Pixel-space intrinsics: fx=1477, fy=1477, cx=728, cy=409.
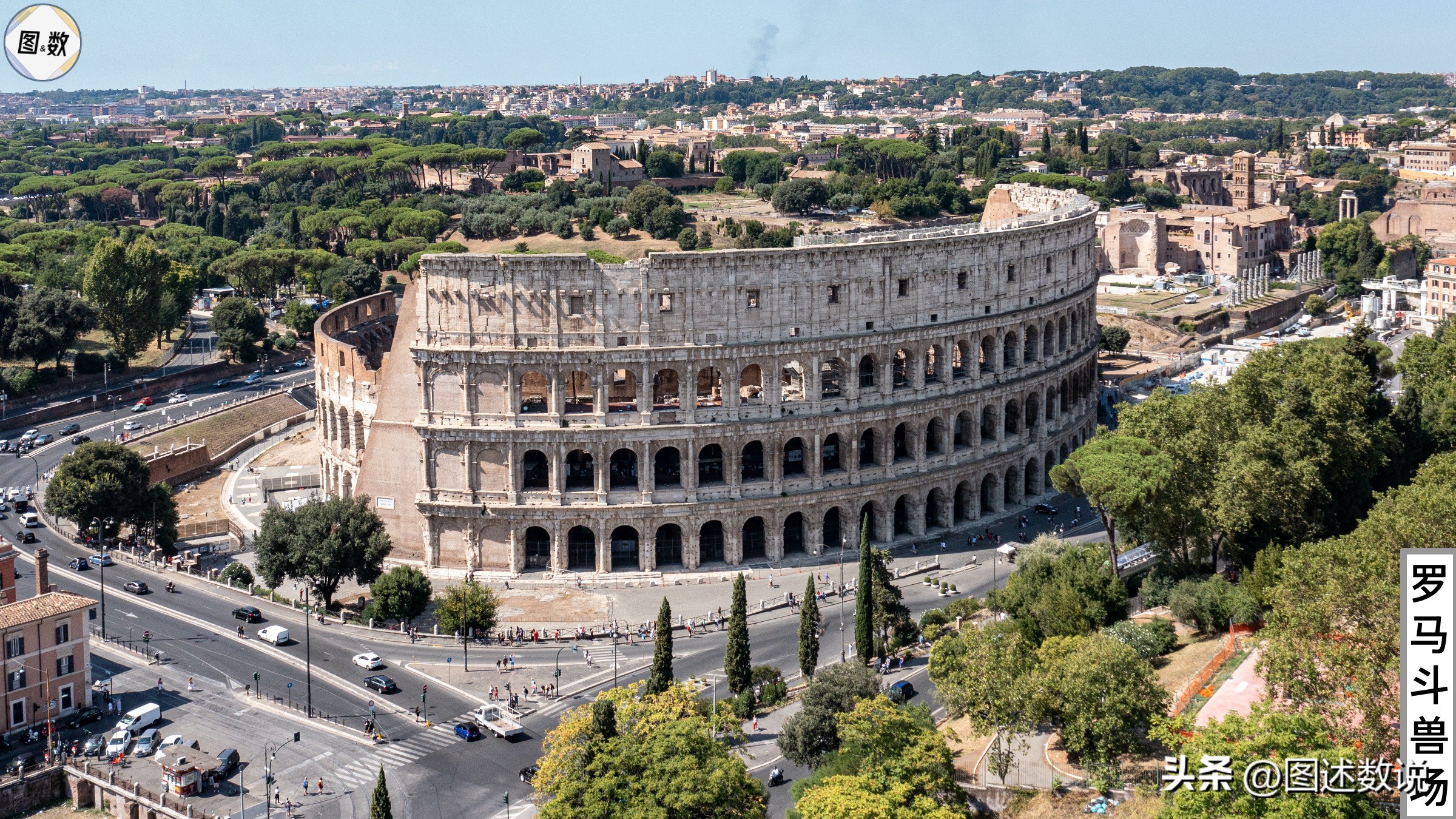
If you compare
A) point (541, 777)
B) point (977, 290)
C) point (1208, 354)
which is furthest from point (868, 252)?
point (1208, 354)

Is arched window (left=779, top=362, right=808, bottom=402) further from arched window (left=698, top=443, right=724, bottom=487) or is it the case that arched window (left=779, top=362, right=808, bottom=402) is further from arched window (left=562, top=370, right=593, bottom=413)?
arched window (left=562, top=370, right=593, bottom=413)

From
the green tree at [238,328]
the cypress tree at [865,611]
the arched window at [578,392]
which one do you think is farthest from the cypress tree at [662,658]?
the green tree at [238,328]

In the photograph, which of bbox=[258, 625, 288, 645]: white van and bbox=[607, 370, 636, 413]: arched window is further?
bbox=[607, 370, 636, 413]: arched window

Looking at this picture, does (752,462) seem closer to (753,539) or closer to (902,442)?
(753,539)

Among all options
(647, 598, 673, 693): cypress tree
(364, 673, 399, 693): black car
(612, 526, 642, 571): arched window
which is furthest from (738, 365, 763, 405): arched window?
(364, 673, 399, 693): black car

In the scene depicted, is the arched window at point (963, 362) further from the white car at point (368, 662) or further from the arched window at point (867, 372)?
the white car at point (368, 662)

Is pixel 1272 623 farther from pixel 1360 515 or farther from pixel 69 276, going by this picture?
pixel 69 276
